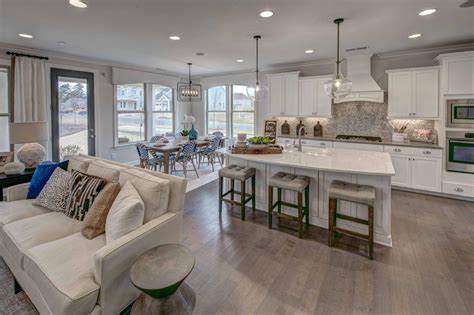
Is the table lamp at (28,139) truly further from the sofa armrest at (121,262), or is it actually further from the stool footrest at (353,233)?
the stool footrest at (353,233)

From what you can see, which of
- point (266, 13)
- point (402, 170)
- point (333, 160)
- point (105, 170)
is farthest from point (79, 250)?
point (402, 170)

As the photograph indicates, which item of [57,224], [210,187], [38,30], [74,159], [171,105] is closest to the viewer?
[57,224]

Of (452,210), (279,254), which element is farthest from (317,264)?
(452,210)

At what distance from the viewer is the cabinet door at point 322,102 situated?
5844 mm

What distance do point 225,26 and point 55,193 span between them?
2.94 metres

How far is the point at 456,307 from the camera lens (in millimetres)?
Answer: 2000

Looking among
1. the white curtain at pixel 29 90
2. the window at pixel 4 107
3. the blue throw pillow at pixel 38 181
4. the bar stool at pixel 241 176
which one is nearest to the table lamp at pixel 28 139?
the blue throw pillow at pixel 38 181

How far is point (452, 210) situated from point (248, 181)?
10.4ft

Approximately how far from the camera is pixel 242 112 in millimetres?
7949

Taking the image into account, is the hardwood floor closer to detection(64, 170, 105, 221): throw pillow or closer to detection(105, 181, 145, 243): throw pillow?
detection(105, 181, 145, 243): throw pillow

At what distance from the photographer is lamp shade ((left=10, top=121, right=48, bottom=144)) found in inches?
129

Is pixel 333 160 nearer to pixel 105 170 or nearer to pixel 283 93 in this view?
pixel 105 170

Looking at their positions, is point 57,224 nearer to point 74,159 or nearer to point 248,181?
point 74,159

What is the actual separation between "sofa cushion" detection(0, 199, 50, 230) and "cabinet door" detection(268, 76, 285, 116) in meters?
5.18
